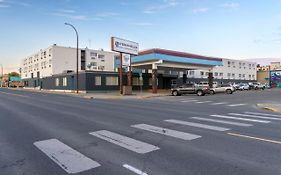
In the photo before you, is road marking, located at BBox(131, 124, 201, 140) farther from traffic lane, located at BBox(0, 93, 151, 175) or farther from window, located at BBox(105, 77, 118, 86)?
window, located at BBox(105, 77, 118, 86)

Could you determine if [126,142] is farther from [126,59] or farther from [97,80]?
[97,80]

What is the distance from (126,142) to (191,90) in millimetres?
27932

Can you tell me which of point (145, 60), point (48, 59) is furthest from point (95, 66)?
point (145, 60)

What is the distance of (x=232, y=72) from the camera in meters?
75.0

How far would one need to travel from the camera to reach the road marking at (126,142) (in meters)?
5.77

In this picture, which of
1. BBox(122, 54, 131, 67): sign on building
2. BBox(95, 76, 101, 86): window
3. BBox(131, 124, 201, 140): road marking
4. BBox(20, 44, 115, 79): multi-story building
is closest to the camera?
BBox(131, 124, 201, 140): road marking

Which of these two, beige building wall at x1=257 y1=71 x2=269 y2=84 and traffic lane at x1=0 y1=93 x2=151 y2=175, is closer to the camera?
traffic lane at x1=0 y1=93 x2=151 y2=175

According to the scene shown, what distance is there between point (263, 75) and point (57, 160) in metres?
97.6

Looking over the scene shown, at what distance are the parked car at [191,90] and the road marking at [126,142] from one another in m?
26.6

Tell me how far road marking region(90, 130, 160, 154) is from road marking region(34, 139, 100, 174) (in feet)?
4.04

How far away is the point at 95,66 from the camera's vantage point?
68062 millimetres

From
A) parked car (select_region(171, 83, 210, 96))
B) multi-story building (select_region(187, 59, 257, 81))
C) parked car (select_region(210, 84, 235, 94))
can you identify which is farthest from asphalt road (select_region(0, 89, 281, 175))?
multi-story building (select_region(187, 59, 257, 81))

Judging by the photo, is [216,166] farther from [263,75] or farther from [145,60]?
[263,75]

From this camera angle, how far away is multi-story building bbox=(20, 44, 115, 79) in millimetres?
60969
